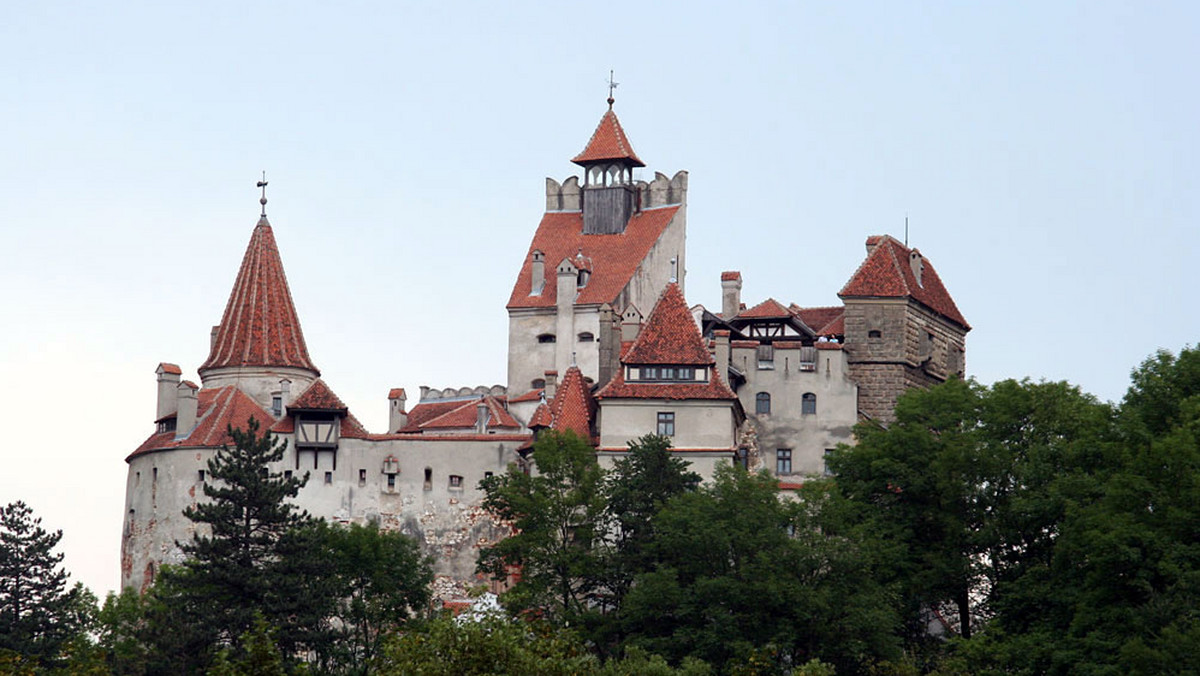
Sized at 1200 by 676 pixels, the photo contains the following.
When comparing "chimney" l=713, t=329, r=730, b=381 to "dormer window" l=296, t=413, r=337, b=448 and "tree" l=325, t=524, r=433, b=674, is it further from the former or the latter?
"dormer window" l=296, t=413, r=337, b=448

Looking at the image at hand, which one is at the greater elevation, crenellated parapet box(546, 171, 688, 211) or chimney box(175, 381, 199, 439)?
crenellated parapet box(546, 171, 688, 211)

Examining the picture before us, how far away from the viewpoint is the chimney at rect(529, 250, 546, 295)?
100250 mm

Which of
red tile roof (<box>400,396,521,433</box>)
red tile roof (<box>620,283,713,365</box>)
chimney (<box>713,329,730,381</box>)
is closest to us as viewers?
red tile roof (<box>620,283,713,365</box>)

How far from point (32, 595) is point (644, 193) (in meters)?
31.7

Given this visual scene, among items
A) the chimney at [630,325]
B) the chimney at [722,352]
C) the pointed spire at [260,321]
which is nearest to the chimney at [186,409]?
the pointed spire at [260,321]

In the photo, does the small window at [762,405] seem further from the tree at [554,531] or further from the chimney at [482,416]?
the chimney at [482,416]

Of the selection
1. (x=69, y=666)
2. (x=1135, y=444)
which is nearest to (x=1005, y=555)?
(x=1135, y=444)

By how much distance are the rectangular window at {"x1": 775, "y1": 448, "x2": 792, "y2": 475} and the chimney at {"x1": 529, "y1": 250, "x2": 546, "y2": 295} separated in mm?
13524

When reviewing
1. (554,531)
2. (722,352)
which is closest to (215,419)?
(554,531)

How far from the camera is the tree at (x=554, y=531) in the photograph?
79.4 meters

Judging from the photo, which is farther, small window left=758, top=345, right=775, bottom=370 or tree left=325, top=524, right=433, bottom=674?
small window left=758, top=345, right=775, bottom=370

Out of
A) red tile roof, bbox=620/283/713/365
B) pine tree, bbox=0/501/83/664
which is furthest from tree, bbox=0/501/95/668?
red tile roof, bbox=620/283/713/365

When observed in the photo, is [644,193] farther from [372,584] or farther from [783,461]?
[372,584]

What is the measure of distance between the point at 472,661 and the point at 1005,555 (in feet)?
82.3
